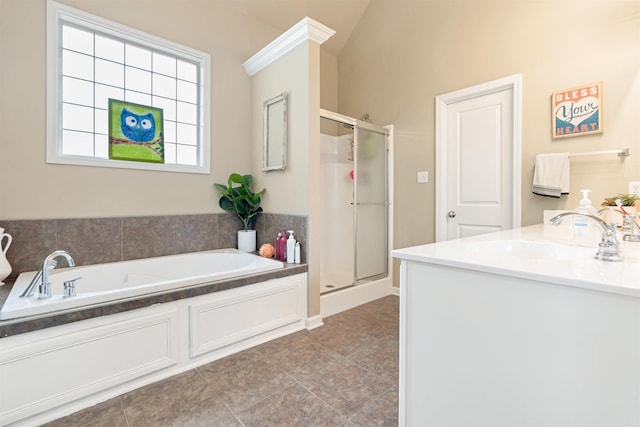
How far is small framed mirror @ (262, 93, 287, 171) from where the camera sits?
2.68 m

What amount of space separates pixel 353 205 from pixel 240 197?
1.14 meters

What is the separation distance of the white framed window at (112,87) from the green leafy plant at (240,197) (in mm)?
263

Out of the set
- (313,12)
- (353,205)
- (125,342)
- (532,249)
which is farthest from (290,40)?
(125,342)

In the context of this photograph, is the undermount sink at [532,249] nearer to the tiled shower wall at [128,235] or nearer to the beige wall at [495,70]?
the beige wall at [495,70]

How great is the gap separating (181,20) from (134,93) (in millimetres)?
804

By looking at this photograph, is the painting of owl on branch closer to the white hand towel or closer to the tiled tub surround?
the tiled tub surround

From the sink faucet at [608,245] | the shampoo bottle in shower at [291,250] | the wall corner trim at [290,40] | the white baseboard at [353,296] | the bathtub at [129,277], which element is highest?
the wall corner trim at [290,40]

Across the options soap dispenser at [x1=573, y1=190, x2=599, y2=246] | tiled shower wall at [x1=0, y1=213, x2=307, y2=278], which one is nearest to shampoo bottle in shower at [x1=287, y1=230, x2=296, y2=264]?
tiled shower wall at [x1=0, y1=213, x2=307, y2=278]

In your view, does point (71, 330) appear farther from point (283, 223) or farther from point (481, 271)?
point (481, 271)

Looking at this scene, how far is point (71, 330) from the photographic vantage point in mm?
1444

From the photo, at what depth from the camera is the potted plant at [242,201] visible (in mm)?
2887

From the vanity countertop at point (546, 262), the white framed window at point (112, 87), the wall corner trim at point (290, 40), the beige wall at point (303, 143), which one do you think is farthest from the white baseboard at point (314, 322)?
the wall corner trim at point (290, 40)

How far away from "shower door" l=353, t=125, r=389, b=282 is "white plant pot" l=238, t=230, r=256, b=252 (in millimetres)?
1053

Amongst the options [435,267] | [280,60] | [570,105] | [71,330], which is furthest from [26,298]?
[570,105]
